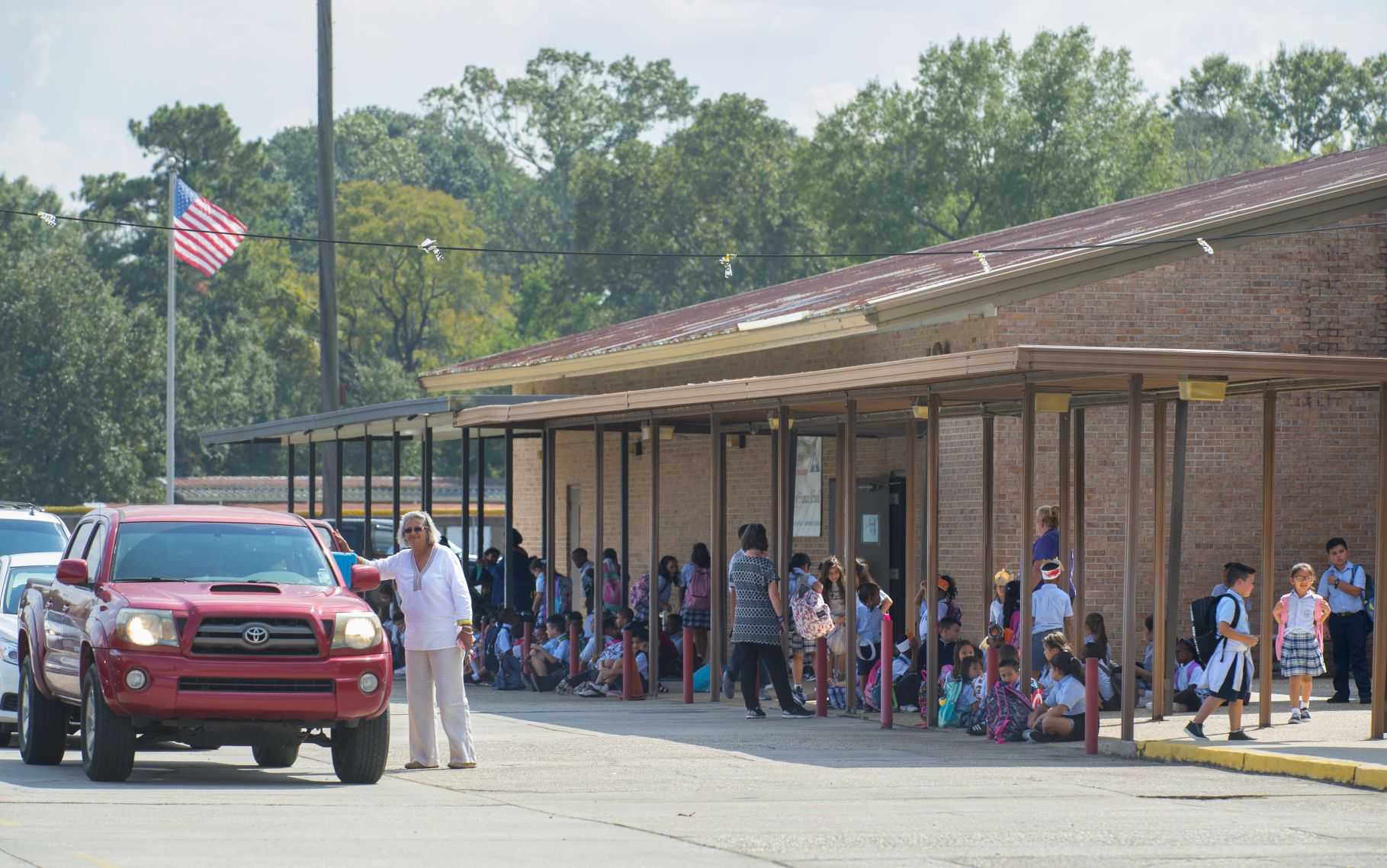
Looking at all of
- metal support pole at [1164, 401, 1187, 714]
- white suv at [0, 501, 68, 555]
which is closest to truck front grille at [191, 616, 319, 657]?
metal support pole at [1164, 401, 1187, 714]

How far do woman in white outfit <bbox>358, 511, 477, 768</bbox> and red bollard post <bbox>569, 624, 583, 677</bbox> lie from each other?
8.72 metres

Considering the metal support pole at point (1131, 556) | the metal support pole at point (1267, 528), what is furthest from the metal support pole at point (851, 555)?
the metal support pole at point (1267, 528)

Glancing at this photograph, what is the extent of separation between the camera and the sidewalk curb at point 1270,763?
43.5 ft

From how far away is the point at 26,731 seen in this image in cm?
1362

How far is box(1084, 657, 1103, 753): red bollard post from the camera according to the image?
48.3 feet

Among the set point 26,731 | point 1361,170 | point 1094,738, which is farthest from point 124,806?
point 1361,170

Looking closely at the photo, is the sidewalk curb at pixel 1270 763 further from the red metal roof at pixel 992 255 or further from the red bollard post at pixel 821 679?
the red metal roof at pixel 992 255

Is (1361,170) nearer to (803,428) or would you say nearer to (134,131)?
(803,428)

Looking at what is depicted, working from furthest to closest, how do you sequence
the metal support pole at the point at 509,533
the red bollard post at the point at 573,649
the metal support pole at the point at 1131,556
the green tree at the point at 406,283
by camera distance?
the green tree at the point at 406,283, the metal support pole at the point at 509,533, the red bollard post at the point at 573,649, the metal support pole at the point at 1131,556

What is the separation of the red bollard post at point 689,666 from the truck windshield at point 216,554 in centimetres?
707

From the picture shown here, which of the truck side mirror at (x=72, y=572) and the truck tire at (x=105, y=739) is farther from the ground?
the truck side mirror at (x=72, y=572)

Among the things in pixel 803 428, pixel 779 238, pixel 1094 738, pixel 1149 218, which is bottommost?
pixel 1094 738

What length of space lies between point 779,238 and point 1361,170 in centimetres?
4620

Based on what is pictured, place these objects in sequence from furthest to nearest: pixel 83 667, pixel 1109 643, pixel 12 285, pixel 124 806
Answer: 1. pixel 12 285
2. pixel 1109 643
3. pixel 83 667
4. pixel 124 806
